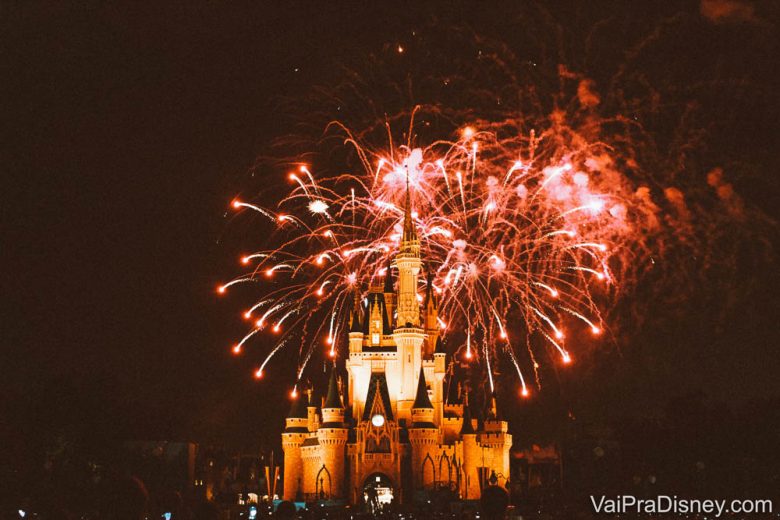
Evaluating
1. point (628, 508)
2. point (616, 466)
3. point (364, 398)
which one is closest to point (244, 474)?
point (364, 398)

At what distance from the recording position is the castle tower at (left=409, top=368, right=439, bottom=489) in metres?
90.9

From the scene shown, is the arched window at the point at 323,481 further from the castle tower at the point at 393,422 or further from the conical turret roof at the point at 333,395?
the conical turret roof at the point at 333,395

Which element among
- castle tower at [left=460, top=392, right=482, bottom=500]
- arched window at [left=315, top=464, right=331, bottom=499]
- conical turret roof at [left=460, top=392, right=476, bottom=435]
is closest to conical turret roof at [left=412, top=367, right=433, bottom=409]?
conical turret roof at [left=460, top=392, right=476, bottom=435]

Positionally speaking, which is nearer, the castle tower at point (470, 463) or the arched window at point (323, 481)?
the arched window at point (323, 481)

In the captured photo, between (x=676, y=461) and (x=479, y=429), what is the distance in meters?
28.3

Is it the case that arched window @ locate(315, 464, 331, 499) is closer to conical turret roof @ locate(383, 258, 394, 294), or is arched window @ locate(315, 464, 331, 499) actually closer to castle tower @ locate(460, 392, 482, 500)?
castle tower @ locate(460, 392, 482, 500)

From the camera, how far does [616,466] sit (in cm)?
7550

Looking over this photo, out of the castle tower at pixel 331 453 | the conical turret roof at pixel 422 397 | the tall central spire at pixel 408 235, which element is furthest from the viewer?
the tall central spire at pixel 408 235

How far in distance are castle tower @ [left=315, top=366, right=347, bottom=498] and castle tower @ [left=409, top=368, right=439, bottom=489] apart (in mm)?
6207

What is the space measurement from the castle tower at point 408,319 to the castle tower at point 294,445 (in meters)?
9.96

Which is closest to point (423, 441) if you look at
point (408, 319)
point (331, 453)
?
point (331, 453)

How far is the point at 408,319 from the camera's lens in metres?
96.2

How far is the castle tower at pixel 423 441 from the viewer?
90875 mm

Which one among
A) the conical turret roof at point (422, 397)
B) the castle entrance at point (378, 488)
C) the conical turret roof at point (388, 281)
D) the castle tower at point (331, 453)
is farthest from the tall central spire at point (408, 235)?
the castle entrance at point (378, 488)
